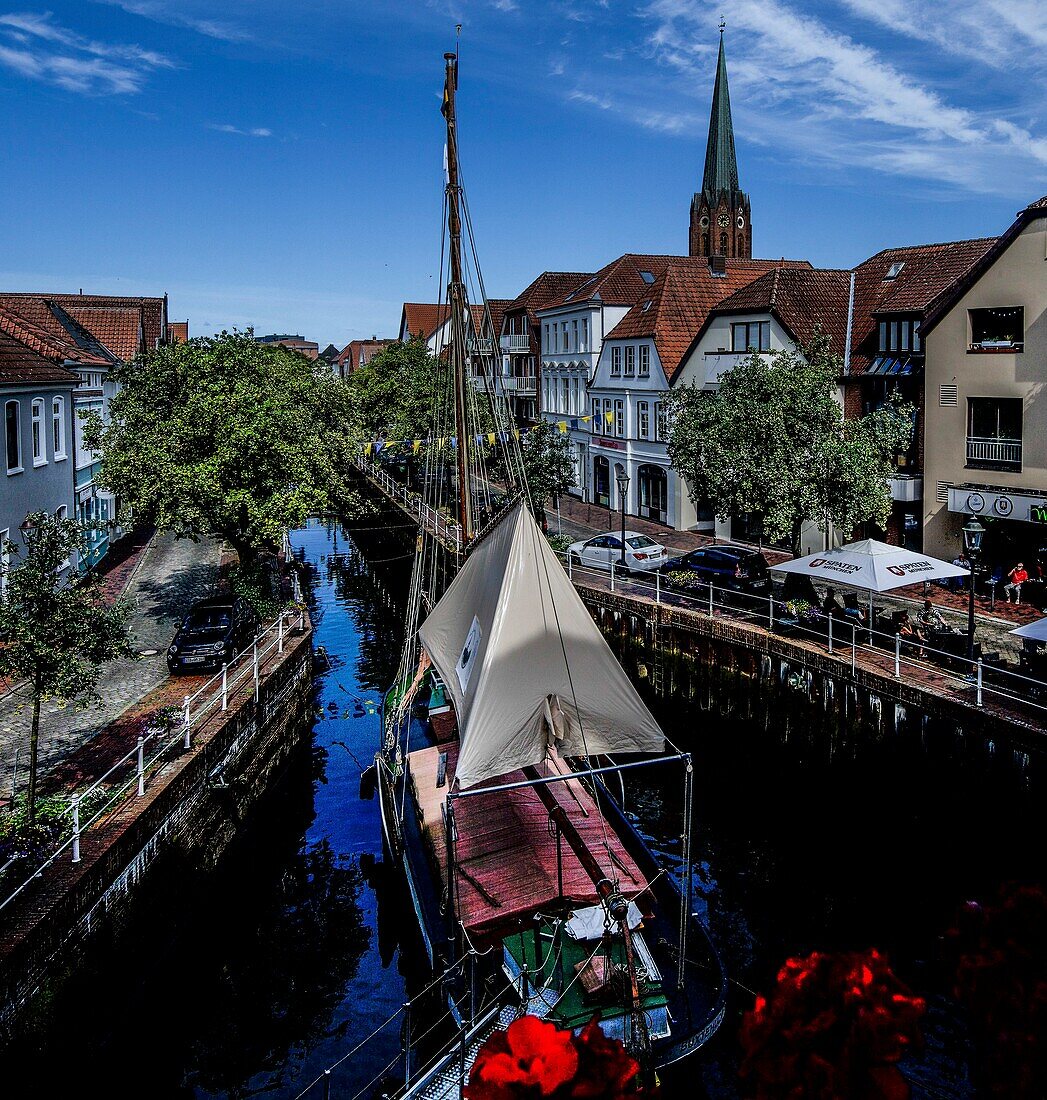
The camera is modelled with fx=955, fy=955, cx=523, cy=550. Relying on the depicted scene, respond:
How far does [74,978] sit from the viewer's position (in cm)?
1429

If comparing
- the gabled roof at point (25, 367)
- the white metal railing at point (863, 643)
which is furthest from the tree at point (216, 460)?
the white metal railing at point (863, 643)

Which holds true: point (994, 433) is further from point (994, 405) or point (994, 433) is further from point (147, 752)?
point (147, 752)

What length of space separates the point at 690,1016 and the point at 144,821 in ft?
32.6

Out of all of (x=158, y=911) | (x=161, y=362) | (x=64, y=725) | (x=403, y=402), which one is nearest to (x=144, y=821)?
(x=158, y=911)

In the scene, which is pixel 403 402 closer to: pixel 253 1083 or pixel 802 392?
pixel 802 392

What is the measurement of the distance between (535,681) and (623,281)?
4901 cm

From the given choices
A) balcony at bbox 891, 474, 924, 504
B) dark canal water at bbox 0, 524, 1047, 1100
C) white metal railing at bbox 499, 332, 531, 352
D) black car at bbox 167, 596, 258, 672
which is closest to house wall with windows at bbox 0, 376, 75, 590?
black car at bbox 167, 596, 258, 672

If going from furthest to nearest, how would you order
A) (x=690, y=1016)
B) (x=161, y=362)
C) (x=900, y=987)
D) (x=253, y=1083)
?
(x=161, y=362)
(x=253, y=1083)
(x=690, y=1016)
(x=900, y=987)

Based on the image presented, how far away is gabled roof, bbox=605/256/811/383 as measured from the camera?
50.3 meters

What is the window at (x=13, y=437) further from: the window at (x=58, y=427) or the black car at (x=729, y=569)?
the black car at (x=729, y=569)

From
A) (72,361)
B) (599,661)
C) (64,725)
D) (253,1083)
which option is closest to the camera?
(253,1083)

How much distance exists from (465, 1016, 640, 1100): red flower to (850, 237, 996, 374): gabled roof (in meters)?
34.9

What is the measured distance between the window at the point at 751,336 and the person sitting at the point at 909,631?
1996 centimetres

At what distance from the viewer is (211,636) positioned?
1029 inches
